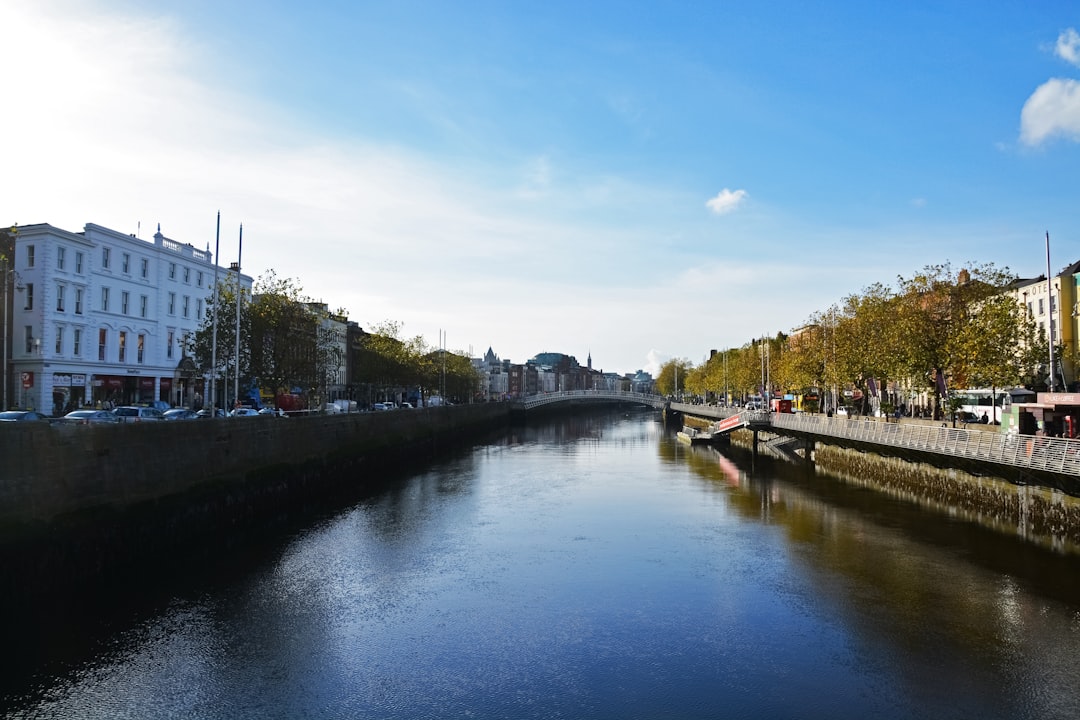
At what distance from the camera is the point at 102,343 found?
5216cm

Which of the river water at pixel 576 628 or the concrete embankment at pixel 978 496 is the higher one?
the concrete embankment at pixel 978 496

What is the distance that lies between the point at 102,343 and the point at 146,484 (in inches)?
1263

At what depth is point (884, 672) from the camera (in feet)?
52.0

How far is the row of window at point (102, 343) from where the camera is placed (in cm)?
4747

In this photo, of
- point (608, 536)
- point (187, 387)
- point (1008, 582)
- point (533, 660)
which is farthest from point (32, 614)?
point (187, 387)

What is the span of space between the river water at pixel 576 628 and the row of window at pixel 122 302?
29.3 metres

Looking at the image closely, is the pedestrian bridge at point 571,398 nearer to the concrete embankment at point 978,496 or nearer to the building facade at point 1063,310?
the building facade at point 1063,310

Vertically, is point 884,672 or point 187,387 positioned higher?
point 187,387

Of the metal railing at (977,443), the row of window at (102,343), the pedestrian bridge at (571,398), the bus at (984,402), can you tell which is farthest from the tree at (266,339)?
the pedestrian bridge at (571,398)

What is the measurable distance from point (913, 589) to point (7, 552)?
82.7 feet

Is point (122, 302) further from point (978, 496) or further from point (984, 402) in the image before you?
point (984, 402)

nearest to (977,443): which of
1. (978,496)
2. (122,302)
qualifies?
(978,496)

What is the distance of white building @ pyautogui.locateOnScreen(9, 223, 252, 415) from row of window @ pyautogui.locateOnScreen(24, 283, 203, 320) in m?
0.07

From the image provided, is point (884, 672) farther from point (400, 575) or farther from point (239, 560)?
point (239, 560)
